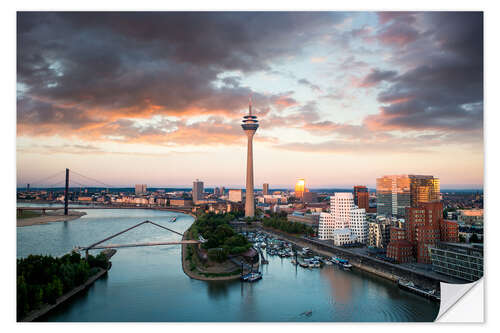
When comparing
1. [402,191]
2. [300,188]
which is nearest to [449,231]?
[402,191]

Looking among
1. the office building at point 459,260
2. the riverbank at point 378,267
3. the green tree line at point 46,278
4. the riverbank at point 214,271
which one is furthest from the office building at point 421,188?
the green tree line at point 46,278

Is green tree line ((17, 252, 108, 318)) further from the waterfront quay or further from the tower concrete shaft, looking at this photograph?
the tower concrete shaft

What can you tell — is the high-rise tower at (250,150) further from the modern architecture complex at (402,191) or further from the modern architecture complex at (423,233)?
the modern architecture complex at (423,233)

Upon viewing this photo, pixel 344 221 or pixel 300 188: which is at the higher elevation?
pixel 344 221

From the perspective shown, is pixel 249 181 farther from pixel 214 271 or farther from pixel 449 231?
pixel 449 231
